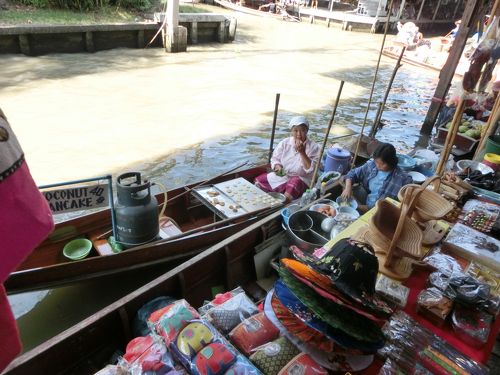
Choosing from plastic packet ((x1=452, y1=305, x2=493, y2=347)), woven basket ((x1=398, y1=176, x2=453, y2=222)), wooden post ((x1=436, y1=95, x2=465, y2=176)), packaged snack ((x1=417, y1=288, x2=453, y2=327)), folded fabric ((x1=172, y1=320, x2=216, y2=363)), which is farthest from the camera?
wooden post ((x1=436, y1=95, x2=465, y2=176))

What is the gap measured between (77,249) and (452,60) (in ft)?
28.7

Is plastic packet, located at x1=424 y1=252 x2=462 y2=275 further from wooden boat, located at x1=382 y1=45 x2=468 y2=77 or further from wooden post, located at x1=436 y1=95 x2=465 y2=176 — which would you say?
wooden boat, located at x1=382 y1=45 x2=468 y2=77

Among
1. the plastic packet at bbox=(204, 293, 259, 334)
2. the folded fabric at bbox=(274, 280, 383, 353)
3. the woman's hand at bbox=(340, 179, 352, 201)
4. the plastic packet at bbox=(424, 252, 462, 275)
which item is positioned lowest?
the woman's hand at bbox=(340, 179, 352, 201)

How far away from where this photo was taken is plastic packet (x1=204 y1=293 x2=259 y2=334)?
2062mm

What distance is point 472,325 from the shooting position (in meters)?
2.08

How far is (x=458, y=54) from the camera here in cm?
800

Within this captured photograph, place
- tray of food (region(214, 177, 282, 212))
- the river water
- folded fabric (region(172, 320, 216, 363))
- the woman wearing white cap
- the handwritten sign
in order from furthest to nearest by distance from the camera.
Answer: the river water → the woman wearing white cap → tray of food (region(214, 177, 282, 212)) → the handwritten sign → folded fabric (region(172, 320, 216, 363))

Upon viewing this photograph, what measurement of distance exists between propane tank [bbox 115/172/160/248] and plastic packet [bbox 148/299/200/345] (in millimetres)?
1501

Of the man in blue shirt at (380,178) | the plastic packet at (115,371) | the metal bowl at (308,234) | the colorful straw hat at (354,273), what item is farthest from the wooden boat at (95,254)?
the colorful straw hat at (354,273)

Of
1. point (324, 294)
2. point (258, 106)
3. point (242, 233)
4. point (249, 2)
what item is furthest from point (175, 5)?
point (249, 2)

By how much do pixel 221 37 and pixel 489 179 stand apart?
15999 millimetres

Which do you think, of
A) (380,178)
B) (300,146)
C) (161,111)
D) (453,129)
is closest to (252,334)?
(453,129)

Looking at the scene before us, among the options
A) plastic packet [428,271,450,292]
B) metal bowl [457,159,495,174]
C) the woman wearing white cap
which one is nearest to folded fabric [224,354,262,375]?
plastic packet [428,271,450,292]

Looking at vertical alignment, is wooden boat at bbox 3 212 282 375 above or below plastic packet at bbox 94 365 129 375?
below
